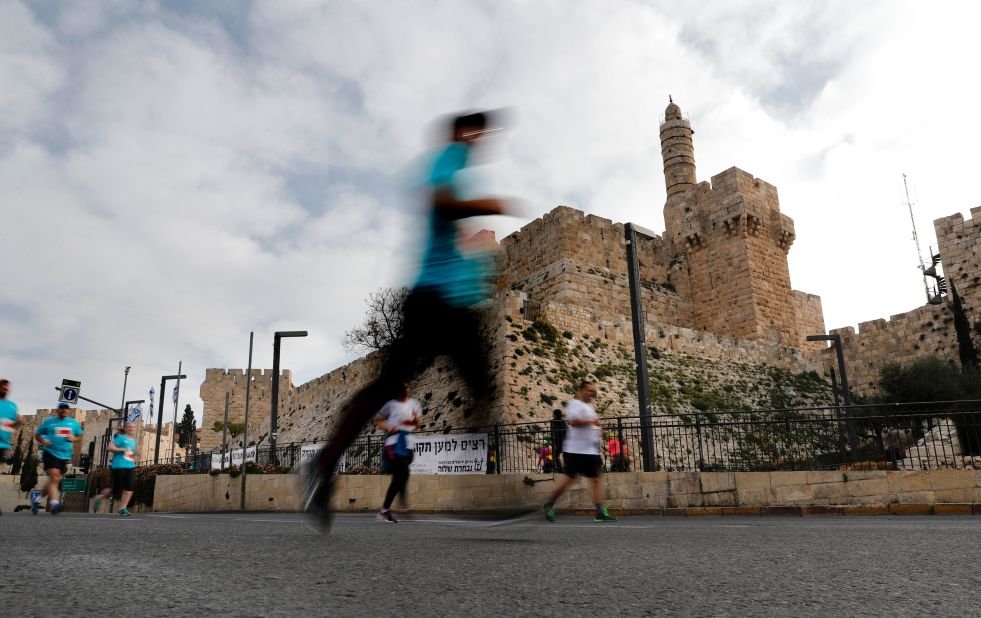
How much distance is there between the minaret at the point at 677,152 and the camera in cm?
4106

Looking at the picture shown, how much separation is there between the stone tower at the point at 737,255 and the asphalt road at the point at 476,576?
2849 centimetres

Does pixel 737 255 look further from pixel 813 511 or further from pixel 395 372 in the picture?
pixel 395 372

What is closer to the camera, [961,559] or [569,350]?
[961,559]

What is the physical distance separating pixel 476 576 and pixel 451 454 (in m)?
11.2

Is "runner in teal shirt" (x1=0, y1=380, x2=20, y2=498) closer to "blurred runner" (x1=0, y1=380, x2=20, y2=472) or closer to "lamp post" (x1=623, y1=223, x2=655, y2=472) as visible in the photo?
"blurred runner" (x1=0, y1=380, x2=20, y2=472)

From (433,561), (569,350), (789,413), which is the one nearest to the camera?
(433,561)

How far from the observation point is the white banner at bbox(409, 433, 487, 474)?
13234 mm

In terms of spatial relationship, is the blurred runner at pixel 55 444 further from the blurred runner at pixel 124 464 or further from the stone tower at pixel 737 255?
the stone tower at pixel 737 255

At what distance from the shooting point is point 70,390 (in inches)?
763

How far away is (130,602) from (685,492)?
10.5 m

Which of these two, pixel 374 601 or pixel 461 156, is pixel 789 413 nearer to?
pixel 461 156

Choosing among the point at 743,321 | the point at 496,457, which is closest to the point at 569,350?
the point at 496,457

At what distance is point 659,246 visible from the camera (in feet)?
115

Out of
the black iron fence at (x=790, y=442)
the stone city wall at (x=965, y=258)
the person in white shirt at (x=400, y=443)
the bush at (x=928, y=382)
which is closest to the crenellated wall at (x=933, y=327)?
the stone city wall at (x=965, y=258)
